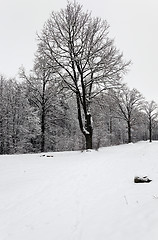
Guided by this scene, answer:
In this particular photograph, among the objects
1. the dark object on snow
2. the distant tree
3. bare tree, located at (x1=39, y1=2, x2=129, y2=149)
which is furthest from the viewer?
the distant tree

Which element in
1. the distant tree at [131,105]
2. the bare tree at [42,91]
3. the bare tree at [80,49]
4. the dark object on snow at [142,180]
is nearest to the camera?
the dark object on snow at [142,180]

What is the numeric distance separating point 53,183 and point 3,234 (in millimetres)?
2916

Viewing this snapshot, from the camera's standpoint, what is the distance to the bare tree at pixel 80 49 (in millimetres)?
16047

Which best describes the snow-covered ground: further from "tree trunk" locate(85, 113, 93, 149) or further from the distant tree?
the distant tree

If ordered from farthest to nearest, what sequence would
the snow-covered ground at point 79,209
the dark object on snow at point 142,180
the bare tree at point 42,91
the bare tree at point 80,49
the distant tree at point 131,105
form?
the distant tree at point 131,105 → the bare tree at point 42,91 → the bare tree at point 80,49 → the dark object on snow at point 142,180 → the snow-covered ground at point 79,209

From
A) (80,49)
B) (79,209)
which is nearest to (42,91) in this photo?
(80,49)

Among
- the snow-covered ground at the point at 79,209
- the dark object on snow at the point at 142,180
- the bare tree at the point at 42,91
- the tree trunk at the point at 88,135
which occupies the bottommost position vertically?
the snow-covered ground at the point at 79,209

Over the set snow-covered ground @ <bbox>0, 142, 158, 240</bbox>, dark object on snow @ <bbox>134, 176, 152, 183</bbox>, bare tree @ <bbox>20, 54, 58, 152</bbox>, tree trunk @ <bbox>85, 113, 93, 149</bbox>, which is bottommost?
snow-covered ground @ <bbox>0, 142, 158, 240</bbox>

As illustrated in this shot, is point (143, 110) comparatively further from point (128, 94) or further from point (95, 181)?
point (95, 181)

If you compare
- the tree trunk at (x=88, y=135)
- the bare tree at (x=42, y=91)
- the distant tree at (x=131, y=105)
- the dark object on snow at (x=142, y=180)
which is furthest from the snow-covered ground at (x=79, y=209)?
the distant tree at (x=131, y=105)

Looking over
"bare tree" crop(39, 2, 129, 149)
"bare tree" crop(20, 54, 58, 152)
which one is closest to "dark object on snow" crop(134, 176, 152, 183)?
"bare tree" crop(39, 2, 129, 149)

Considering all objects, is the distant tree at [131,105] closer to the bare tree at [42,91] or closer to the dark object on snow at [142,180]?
the bare tree at [42,91]

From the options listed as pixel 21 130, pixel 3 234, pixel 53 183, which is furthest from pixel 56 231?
pixel 21 130

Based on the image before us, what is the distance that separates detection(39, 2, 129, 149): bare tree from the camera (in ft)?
52.6
